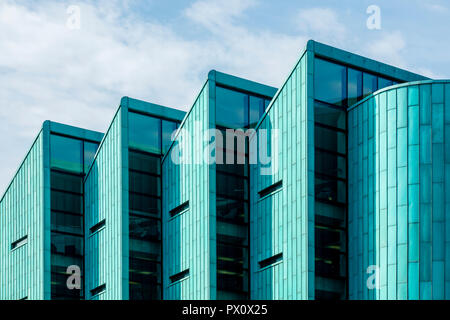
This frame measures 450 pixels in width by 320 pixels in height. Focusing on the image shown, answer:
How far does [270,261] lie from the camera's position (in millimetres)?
46938

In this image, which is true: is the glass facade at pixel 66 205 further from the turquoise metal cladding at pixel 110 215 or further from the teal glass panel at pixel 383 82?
the teal glass panel at pixel 383 82

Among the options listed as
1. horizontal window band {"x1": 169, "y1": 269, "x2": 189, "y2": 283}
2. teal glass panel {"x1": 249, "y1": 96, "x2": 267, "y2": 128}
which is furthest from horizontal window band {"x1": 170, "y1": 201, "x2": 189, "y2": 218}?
teal glass panel {"x1": 249, "y1": 96, "x2": 267, "y2": 128}

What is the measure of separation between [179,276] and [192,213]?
4.24 m

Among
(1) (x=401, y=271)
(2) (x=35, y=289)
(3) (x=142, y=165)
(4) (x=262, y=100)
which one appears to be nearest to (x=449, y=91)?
(1) (x=401, y=271)

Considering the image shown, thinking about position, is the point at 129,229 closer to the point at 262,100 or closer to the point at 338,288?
the point at 262,100

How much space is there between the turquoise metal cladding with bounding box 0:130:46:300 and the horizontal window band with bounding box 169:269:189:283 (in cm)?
1022

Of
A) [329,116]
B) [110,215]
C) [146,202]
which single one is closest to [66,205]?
[110,215]

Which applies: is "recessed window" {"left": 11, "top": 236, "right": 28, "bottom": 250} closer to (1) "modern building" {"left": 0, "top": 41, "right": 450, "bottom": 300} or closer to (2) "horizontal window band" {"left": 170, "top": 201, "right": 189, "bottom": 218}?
(1) "modern building" {"left": 0, "top": 41, "right": 450, "bottom": 300}

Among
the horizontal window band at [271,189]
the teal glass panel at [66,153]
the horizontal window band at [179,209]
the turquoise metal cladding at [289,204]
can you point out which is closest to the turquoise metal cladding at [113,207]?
the teal glass panel at [66,153]

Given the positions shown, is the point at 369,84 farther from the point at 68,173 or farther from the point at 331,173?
the point at 68,173

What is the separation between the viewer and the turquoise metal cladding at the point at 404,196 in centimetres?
4125

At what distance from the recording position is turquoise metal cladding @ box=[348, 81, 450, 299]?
41.2 metres

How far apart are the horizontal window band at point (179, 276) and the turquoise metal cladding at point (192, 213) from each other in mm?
168

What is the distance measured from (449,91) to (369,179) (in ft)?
18.7
